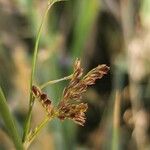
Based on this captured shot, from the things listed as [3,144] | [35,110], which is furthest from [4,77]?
[3,144]

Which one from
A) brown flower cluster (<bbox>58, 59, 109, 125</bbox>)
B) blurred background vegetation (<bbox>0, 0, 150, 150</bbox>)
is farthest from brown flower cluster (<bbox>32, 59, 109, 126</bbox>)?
blurred background vegetation (<bbox>0, 0, 150, 150</bbox>)

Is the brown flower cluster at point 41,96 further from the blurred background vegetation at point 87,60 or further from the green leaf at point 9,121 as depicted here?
the blurred background vegetation at point 87,60

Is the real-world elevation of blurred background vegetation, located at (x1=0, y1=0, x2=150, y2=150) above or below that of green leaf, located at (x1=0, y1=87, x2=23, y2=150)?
below

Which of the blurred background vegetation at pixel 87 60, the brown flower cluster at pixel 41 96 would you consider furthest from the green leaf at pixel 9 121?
the blurred background vegetation at pixel 87 60

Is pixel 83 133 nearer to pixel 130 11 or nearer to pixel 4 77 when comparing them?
pixel 4 77

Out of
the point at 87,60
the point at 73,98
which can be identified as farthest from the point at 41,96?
the point at 87,60

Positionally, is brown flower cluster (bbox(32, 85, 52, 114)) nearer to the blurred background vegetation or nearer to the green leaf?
the green leaf

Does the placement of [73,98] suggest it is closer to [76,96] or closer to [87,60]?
[76,96]
